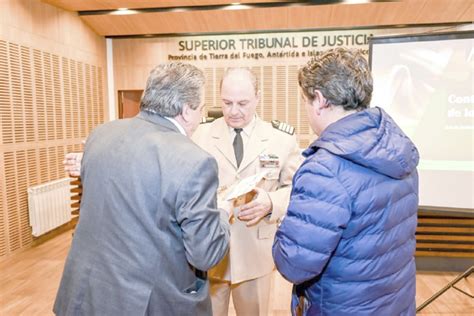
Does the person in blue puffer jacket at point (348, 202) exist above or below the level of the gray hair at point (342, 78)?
below

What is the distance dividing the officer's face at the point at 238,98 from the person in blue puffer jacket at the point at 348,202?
655 mm

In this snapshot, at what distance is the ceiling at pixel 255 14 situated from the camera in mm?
5754

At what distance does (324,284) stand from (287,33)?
20.8 ft

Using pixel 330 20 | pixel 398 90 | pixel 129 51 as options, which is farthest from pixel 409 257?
pixel 129 51

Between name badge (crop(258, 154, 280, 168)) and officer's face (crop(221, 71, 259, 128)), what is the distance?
204 millimetres

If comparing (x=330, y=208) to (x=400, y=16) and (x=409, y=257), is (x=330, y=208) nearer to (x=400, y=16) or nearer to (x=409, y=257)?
(x=409, y=257)

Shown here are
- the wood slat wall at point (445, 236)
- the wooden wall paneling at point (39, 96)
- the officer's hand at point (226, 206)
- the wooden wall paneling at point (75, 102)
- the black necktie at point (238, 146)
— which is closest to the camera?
the officer's hand at point (226, 206)

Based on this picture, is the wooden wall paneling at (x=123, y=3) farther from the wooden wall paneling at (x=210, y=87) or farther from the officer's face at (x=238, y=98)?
the officer's face at (x=238, y=98)

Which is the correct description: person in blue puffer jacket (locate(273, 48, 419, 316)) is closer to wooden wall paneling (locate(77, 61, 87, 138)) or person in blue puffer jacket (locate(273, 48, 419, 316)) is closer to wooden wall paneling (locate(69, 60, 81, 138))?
wooden wall paneling (locate(69, 60, 81, 138))

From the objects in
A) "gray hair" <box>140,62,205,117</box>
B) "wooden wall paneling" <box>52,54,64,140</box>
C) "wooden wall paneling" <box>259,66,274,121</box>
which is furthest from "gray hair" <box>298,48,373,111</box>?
"wooden wall paneling" <box>259,66,274,121</box>

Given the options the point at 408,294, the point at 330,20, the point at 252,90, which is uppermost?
the point at 330,20

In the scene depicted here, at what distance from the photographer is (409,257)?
138 centimetres

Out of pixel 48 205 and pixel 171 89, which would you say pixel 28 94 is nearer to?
pixel 48 205

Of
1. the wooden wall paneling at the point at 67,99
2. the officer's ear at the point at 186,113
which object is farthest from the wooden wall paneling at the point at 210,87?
the officer's ear at the point at 186,113
